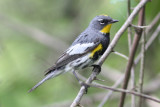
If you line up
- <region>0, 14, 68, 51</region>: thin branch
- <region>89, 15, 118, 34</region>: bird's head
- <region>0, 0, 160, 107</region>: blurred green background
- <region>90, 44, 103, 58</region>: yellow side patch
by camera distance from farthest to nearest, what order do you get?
1. <region>0, 14, 68, 51</region>: thin branch
2. <region>0, 0, 160, 107</region>: blurred green background
3. <region>89, 15, 118, 34</region>: bird's head
4. <region>90, 44, 103, 58</region>: yellow side patch

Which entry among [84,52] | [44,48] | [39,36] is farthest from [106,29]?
[44,48]

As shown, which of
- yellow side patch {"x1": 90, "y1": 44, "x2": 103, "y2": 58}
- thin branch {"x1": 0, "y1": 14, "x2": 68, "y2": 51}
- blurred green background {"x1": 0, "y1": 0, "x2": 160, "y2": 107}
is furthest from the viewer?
thin branch {"x1": 0, "y1": 14, "x2": 68, "y2": 51}

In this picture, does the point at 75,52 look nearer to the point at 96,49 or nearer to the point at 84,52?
the point at 84,52

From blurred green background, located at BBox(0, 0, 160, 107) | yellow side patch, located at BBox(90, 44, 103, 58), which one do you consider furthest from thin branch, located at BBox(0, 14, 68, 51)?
yellow side patch, located at BBox(90, 44, 103, 58)

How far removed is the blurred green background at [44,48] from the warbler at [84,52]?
0.74 m

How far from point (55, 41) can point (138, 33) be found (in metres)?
2.97

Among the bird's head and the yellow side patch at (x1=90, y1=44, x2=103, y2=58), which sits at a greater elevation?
the bird's head

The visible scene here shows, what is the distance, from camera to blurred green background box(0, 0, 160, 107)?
512cm

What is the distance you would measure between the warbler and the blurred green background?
737 millimetres

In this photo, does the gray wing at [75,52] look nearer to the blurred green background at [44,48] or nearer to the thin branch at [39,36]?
the blurred green background at [44,48]

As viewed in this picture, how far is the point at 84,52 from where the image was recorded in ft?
13.0

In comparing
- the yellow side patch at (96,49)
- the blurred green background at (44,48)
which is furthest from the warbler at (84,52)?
the blurred green background at (44,48)

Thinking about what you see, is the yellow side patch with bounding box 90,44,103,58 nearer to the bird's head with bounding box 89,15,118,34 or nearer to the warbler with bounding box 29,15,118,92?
the warbler with bounding box 29,15,118,92

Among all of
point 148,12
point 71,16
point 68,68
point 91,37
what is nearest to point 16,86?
point 68,68
